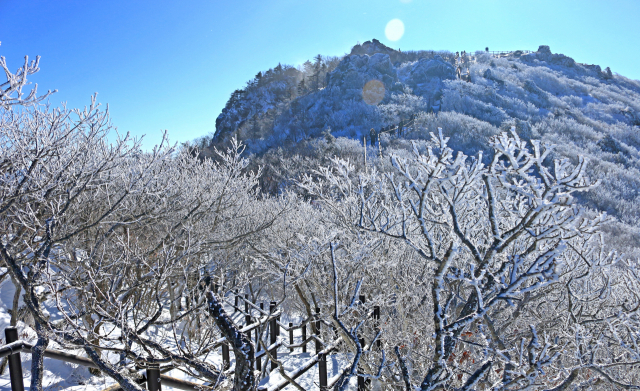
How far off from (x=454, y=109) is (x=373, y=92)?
15.8 m

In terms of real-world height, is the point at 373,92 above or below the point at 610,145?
above

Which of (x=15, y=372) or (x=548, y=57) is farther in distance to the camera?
(x=548, y=57)

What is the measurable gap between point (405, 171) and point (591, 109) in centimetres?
8225

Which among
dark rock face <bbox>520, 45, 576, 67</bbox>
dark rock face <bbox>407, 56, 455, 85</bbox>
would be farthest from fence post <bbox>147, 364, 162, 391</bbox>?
dark rock face <bbox>520, 45, 576, 67</bbox>

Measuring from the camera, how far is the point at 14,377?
3158 millimetres

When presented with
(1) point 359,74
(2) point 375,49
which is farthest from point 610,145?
(2) point 375,49

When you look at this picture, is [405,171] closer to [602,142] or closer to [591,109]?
[602,142]

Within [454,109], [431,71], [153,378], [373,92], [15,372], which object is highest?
[431,71]

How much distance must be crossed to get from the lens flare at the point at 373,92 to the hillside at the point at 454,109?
0.93ft

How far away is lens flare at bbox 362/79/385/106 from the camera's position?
6625cm

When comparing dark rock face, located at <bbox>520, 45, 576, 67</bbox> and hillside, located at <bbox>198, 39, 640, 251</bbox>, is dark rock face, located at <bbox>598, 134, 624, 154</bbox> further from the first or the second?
dark rock face, located at <bbox>520, 45, 576, 67</bbox>

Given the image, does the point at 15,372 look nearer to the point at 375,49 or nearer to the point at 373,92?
the point at 373,92

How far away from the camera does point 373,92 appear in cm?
6825

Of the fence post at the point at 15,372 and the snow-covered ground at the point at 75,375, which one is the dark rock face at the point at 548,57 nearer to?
the snow-covered ground at the point at 75,375
